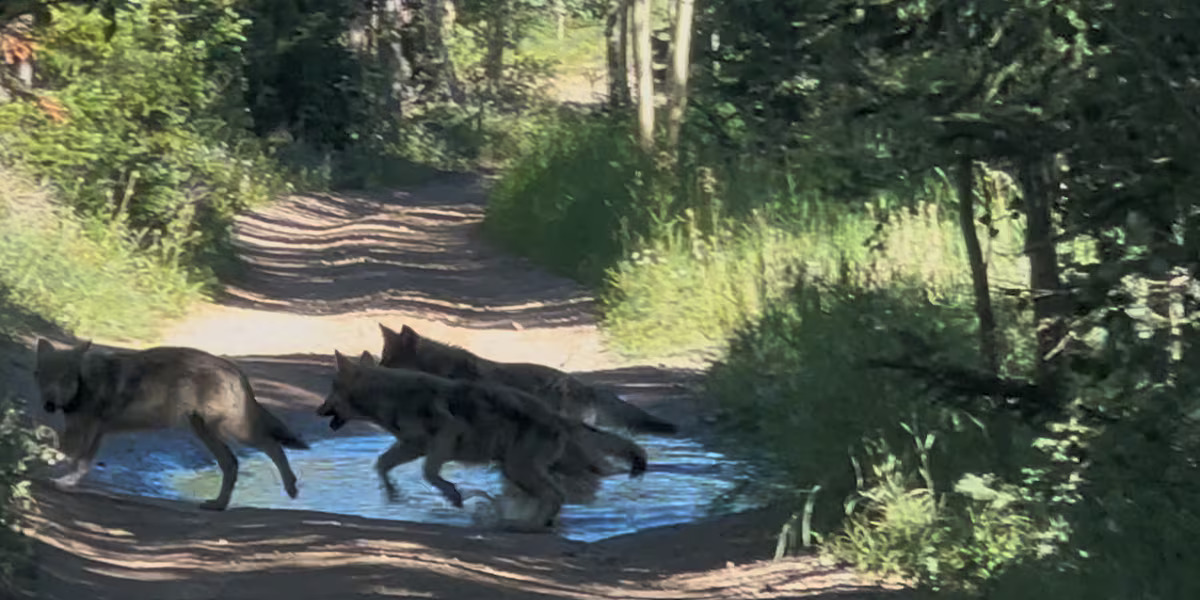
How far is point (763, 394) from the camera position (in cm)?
1102

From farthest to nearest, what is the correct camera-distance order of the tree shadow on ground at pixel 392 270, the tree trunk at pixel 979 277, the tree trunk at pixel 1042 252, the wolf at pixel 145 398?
the tree shadow on ground at pixel 392 270 < the wolf at pixel 145 398 < the tree trunk at pixel 979 277 < the tree trunk at pixel 1042 252

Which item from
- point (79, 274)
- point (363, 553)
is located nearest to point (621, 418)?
point (363, 553)

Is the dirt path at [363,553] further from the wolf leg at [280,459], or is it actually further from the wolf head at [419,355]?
the wolf head at [419,355]

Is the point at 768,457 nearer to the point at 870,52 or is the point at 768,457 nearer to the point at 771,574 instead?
the point at 771,574

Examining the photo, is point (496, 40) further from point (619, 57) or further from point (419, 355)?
point (419, 355)

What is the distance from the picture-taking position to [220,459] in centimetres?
952

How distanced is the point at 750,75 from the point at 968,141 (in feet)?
46.8

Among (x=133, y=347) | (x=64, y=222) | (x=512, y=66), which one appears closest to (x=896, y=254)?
(x=133, y=347)

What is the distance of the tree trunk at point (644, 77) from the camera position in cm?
2186

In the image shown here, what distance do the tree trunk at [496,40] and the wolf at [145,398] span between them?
4509 cm

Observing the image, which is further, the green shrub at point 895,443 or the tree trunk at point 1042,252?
the green shrub at point 895,443

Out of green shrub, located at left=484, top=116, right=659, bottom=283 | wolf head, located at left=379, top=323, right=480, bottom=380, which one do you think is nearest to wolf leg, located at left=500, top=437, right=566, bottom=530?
wolf head, located at left=379, top=323, right=480, bottom=380

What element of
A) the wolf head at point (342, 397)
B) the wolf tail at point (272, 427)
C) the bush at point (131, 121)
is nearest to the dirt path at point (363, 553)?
the wolf tail at point (272, 427)

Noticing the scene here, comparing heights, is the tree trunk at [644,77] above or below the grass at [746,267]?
above
